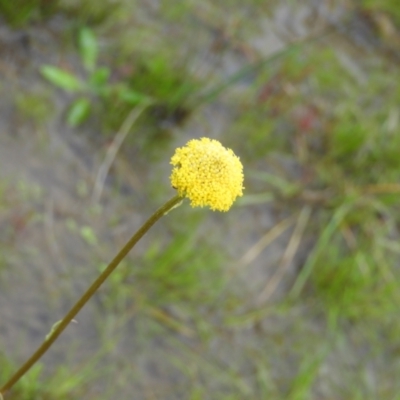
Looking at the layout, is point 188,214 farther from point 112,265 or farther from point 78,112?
point 112,265

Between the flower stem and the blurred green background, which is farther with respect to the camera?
the blurred green background

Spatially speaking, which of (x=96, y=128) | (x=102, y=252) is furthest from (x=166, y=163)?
(x=102, y=252)

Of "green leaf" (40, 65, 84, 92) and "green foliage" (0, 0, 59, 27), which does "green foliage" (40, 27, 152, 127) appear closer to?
"green leaf" (40, 65, 84, 92)

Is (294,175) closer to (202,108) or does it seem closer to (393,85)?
(202,108)

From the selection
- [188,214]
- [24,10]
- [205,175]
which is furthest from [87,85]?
[205,175]

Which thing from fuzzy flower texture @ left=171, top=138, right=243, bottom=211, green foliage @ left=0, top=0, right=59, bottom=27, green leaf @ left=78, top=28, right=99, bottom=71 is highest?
green leaf @ left=78, top=28, right=99, bottom=71

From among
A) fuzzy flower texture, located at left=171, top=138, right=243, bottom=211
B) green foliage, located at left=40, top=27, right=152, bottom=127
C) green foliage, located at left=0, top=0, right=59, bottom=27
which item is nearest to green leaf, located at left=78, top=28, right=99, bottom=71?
green foliage, located at left=40, top=27, right=152, bottom=127

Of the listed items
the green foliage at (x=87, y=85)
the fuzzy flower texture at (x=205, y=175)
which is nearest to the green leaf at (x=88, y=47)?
the green foliage at (x=87, y=85)
